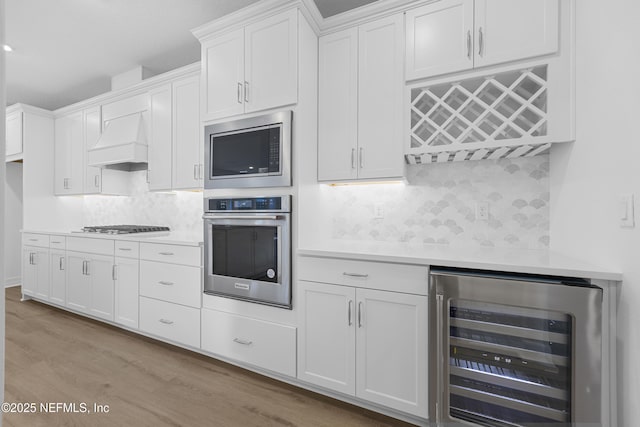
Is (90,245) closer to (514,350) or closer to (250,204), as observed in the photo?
(250,204)

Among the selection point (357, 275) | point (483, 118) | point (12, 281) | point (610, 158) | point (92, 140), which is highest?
point (92, 140)

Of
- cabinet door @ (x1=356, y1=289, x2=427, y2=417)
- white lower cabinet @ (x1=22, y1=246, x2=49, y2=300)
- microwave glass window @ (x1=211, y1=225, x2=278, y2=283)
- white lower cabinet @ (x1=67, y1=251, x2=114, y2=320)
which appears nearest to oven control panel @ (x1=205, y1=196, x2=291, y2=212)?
microwave glass window @ (x1=211, y1=225, x2=278, y2=283)

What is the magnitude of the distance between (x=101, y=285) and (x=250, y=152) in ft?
7.70

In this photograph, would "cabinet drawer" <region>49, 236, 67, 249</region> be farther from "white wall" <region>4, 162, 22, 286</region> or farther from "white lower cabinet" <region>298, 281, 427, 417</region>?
"white lower cabinet" <region>298, 281, 427, 417</region>

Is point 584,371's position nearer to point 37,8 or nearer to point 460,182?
point 460,182

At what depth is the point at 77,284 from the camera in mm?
3342

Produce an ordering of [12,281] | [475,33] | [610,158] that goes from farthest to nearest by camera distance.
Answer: [12,281]
[475,33]
[610,158]

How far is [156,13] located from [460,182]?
9.38 feet

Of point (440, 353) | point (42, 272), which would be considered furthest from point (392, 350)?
point (42, 272)

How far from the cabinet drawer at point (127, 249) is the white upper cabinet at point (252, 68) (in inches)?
57.4

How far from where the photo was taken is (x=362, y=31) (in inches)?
82.7

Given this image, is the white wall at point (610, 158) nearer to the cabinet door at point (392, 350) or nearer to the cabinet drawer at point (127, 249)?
the cabinet door at point (392, 350)

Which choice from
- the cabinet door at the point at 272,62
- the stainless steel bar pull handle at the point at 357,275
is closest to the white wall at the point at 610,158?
the stainless steel bar pull handle at the point at 357,275

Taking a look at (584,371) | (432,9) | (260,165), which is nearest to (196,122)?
(260,165)
